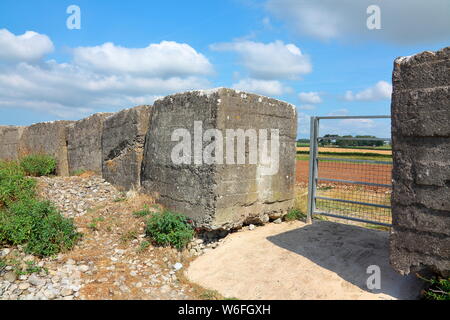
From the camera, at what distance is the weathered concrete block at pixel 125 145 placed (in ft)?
20.3

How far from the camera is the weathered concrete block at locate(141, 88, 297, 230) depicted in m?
4.70

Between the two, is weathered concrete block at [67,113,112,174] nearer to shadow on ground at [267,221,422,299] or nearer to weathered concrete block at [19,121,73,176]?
weathered concrete block at [19,121,73,176]

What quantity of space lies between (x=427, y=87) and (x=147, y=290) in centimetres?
356

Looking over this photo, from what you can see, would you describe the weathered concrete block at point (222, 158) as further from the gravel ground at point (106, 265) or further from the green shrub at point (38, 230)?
the green shrub at point (38, 230)

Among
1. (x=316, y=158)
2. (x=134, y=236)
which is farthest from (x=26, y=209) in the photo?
(x=316, y=158)

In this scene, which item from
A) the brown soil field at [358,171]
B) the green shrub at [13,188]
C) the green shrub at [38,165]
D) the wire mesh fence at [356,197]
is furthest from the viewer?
the green shrub at [38,165]

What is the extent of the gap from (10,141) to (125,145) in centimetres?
702

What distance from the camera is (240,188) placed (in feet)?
16.3

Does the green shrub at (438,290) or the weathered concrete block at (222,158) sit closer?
the green shrub at (438,290)

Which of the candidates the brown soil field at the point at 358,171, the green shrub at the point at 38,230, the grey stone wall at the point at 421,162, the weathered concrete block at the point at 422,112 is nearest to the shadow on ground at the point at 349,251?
the grey stone wall at the point at 421,162

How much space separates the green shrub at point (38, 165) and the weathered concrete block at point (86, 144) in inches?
Answer: 19.7

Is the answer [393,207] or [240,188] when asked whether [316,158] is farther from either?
[393,207]

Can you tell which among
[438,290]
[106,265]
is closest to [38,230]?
[106,265]

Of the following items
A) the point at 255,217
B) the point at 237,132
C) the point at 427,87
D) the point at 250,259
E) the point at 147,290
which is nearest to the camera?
the point at 427,87
